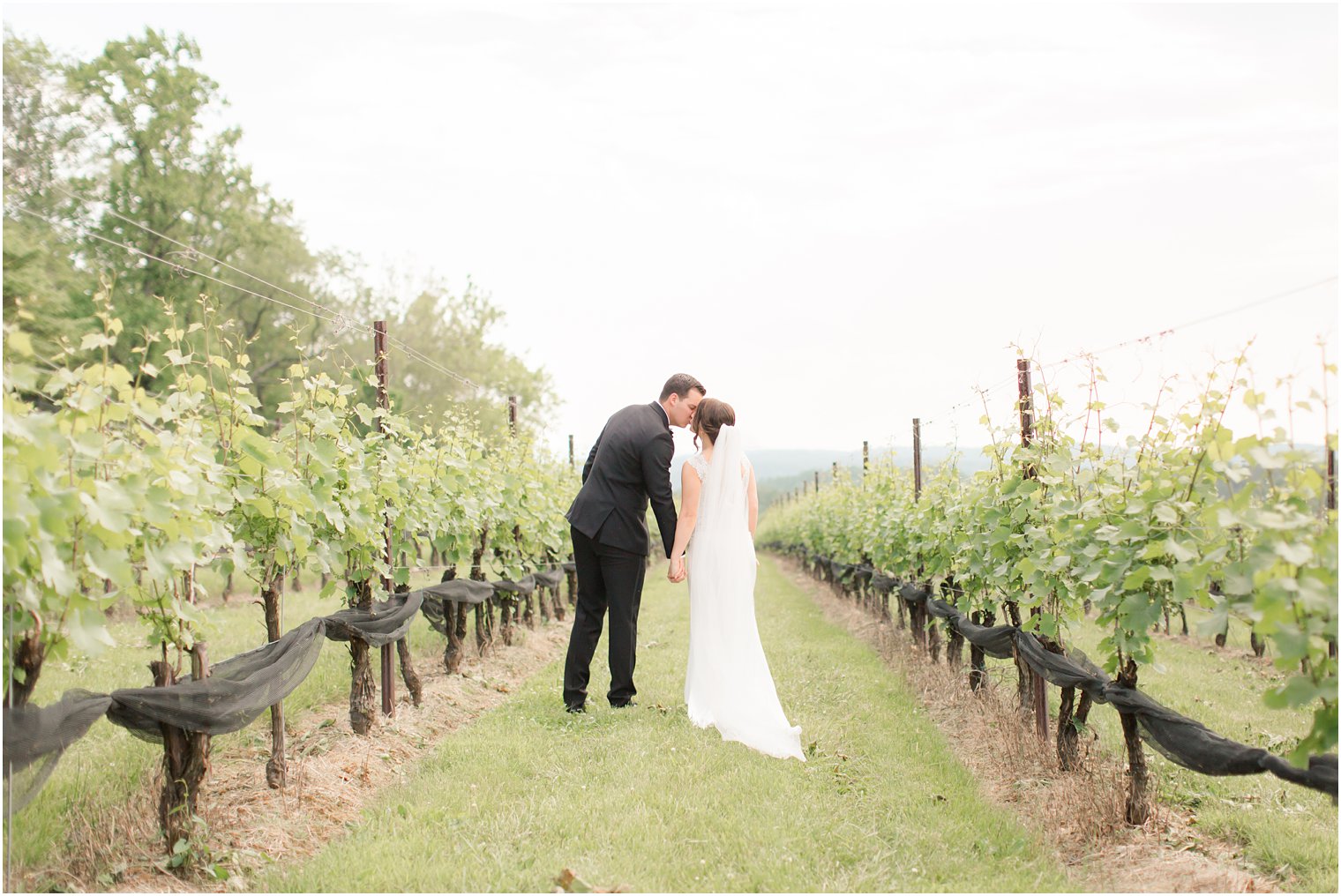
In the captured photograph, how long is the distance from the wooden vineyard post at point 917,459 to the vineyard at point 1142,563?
2.38 m

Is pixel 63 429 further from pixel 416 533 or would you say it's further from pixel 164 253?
pixel 164 253

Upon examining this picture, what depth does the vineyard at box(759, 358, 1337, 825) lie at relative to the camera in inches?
114

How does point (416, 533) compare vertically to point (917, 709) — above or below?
above

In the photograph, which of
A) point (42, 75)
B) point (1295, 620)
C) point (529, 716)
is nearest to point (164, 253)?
point (42, 75)

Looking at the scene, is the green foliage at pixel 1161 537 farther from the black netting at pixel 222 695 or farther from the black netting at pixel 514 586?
the black netting at pixel 514 586

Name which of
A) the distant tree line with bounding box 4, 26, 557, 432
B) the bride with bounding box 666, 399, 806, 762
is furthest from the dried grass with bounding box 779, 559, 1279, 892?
the distant tree line with bounding box 4, 26, 557, 432

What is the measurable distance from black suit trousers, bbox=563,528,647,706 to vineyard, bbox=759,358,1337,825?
226 cm

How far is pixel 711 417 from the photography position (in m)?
6.09

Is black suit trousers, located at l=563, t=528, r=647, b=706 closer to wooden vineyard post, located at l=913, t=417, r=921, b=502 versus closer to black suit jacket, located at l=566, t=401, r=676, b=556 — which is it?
black suit jacket, located at l=566, t=401, r=676, b=556

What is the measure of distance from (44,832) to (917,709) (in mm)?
5299

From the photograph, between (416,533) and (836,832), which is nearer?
(836,832)

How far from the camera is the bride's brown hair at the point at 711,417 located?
6094mm

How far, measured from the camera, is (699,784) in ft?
14.9

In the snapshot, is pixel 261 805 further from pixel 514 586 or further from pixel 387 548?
pixel 514 586
